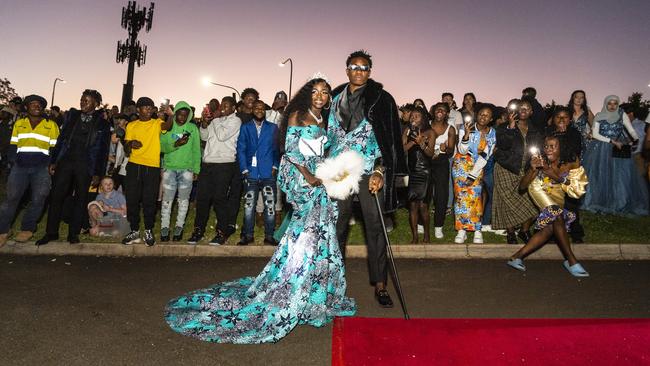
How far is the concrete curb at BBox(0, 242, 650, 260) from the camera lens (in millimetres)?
7141

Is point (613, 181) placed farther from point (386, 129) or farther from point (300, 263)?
point (300, 263)

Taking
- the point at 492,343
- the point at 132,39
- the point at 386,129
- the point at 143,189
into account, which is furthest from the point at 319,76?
the point at 132,39

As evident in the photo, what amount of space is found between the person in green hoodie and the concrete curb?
47 centimetres

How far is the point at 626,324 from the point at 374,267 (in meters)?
2.20

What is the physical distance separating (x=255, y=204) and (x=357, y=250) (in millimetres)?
1794

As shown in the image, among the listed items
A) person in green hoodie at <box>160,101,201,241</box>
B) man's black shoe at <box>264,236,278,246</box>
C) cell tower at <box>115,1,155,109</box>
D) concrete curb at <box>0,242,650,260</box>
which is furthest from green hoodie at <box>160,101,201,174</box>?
cell tower at <box>115,1,155,109</box>

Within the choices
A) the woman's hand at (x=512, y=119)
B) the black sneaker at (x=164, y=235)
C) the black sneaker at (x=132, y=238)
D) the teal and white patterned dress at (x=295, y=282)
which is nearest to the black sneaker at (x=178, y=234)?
the black sneaker at (x=164, y=235)

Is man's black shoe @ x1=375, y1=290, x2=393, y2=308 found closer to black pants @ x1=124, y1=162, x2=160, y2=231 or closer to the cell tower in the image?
black pants @ x1=124, y1=162, x2=160, y2=231

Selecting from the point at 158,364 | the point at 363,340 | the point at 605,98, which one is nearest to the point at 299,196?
the point at 363,340

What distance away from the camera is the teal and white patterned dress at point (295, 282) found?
13.1 feet

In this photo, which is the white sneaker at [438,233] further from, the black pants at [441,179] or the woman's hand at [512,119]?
the woman's hand at [512,119]

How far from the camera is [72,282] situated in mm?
5457

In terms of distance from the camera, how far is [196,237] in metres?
7.58

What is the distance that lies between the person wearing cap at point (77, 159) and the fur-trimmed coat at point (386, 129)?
4.64m
